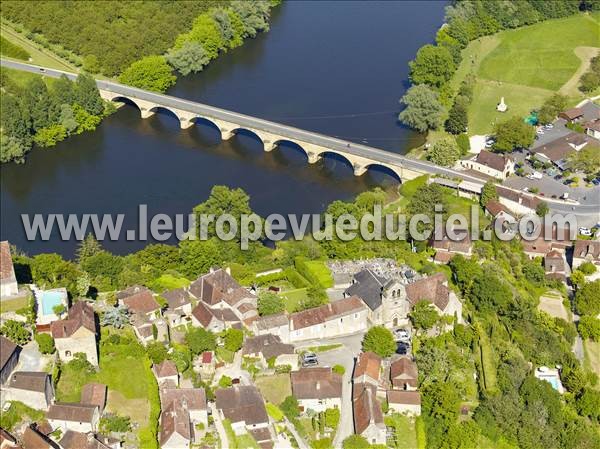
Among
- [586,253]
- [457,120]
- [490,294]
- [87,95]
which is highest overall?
[87,95]

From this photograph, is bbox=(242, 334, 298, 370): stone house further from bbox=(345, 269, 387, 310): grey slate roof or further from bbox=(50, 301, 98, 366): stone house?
bbox=(50, 301, 98, 366): stone house

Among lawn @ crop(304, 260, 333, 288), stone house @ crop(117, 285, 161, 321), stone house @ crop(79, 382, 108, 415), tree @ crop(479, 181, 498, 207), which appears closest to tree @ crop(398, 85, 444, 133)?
tree @ crop(479, 181, 498, 207)

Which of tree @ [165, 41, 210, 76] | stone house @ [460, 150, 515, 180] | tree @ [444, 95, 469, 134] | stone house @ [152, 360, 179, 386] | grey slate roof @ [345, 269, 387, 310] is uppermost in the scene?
tree @ [165, 41, 210, 76]

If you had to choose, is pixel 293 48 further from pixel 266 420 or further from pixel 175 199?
pixel 266 420

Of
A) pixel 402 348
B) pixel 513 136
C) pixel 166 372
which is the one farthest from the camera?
pixel 513 136

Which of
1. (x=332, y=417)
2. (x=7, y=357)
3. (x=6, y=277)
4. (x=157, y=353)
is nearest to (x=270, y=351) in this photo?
(x=332, y=417)

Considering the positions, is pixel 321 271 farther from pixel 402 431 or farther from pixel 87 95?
pixel 87 95
